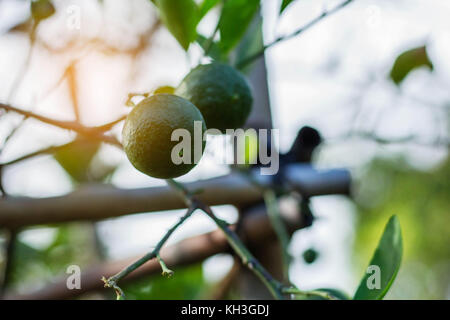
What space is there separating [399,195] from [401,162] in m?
0.56

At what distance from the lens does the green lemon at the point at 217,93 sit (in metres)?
0.63

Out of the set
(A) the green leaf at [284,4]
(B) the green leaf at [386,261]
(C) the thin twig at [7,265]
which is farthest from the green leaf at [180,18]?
(C) the thin twig at [7,265]

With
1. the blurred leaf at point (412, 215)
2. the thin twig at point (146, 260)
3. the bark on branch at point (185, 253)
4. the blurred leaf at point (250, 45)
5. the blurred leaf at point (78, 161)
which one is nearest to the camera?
the thin twig at point (146, 260)

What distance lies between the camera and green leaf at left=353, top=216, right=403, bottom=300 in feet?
1.72

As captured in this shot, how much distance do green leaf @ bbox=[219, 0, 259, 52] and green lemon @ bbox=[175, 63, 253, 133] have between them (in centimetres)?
7

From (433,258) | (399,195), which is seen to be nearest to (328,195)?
(399,195)

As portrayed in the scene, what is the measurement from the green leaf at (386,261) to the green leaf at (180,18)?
0.37 metres

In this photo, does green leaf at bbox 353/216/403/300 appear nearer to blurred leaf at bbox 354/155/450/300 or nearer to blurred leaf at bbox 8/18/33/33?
blurred leaf at bbox 8/18/33/33

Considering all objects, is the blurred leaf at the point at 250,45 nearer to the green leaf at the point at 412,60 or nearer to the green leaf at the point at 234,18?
the green leaf at the point at 234,18

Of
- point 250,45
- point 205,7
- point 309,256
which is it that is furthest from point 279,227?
point 205,7

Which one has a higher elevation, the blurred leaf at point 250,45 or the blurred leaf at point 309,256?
the blurred leaf at point 250,45

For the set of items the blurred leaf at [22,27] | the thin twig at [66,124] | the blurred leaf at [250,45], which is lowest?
the thin twig at [66,124]

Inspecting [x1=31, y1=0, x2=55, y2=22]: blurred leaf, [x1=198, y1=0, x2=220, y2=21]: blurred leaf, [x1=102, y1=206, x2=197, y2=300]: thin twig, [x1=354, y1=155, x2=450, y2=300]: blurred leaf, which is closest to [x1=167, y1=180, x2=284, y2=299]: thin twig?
[x1=102, y1=206, x2=197, y2=300]: thin twig
